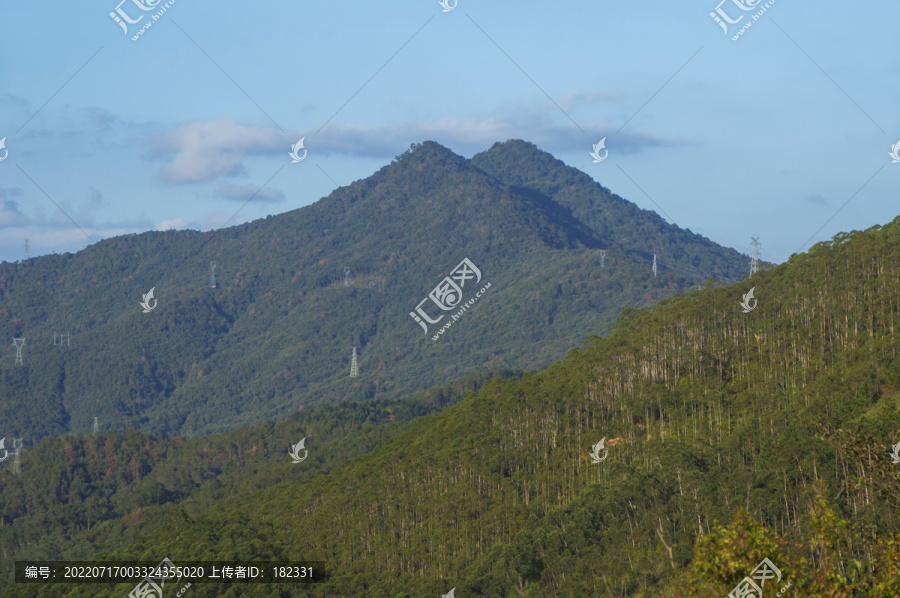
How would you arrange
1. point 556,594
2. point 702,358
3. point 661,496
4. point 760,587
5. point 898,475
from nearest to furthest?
point 760,587 → point 898,475 → point 556,594 → point 661,496 → point 702,358

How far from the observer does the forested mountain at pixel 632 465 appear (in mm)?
48812

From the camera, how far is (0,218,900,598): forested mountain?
160 feet

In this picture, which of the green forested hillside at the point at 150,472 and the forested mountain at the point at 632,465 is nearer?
the forested mountain at the point at 632,465

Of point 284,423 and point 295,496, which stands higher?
point 284,423

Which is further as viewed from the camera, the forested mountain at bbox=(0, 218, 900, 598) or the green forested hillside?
the green forested hillside

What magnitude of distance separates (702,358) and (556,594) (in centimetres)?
3132

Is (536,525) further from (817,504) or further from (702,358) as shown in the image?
(817,504)

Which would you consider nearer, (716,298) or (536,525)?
(536,525)

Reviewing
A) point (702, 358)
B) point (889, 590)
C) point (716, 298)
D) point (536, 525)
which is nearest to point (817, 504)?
point (889, 590)

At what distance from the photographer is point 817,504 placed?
81.1 feet

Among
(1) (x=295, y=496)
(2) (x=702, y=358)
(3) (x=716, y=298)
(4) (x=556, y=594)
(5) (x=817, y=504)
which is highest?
(3) (x=716, y=298)

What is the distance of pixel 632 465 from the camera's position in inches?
2448

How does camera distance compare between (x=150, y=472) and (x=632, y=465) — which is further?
(x=150, y=472)

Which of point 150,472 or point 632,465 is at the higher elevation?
point 150,472
